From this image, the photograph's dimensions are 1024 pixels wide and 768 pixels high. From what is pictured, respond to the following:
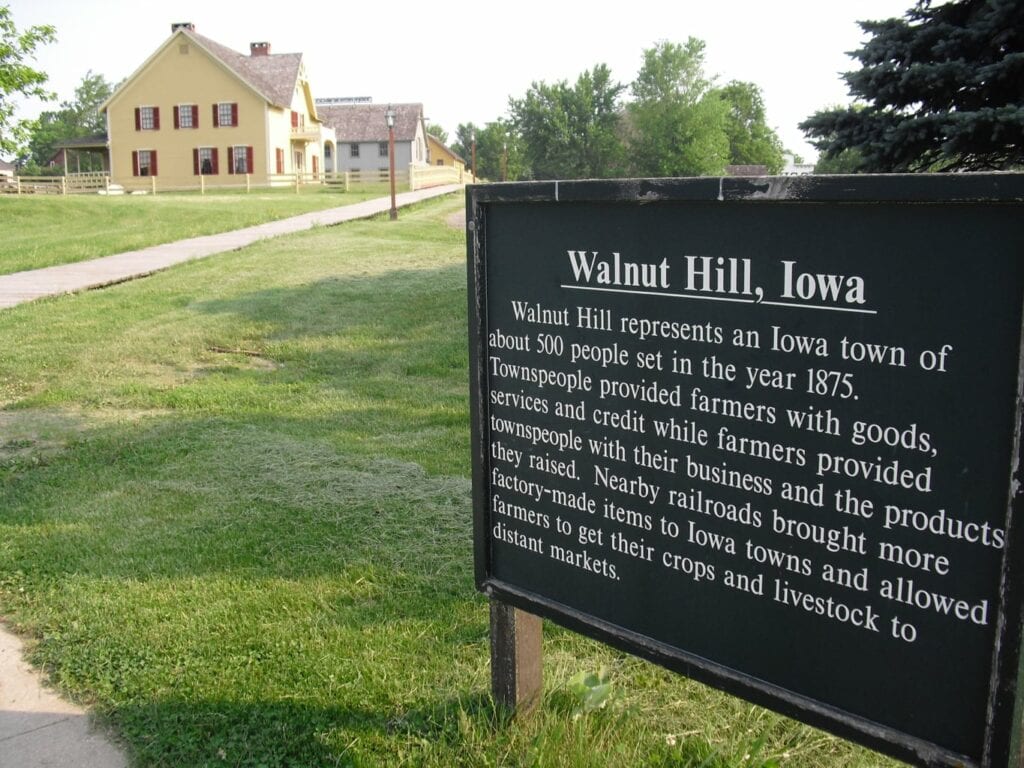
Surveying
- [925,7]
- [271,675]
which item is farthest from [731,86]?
[271,675]

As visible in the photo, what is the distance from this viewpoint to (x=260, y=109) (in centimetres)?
5416

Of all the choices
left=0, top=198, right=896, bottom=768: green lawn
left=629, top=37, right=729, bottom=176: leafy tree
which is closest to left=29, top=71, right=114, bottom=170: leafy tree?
left=629, top=37, right=729, bottom=176: leafy tree

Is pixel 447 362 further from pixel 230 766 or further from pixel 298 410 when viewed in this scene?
pixel 230 766

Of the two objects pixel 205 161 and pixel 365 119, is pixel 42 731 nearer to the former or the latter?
pixel 205 161

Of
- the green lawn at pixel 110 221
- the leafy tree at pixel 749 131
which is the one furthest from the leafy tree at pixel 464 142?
the green lawn at pixel 110 221

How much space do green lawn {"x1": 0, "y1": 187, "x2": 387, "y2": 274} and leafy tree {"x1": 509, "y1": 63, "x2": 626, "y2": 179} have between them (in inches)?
2737

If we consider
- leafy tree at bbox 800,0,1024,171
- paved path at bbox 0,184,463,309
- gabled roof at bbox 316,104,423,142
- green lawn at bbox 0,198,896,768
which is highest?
gabled roof at bbox 316,104,423,142

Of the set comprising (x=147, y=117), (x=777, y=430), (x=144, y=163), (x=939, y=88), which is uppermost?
(x=147, y=117)

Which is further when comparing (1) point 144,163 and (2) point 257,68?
(2) point 257,68

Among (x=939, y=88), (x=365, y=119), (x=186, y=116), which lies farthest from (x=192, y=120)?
(x=939, y=88)

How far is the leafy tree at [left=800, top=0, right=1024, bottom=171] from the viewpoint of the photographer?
8578 mm

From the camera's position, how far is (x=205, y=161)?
5488 cm

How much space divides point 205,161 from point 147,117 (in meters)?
3.91

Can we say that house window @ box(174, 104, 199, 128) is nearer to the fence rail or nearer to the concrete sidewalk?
the fence rail
